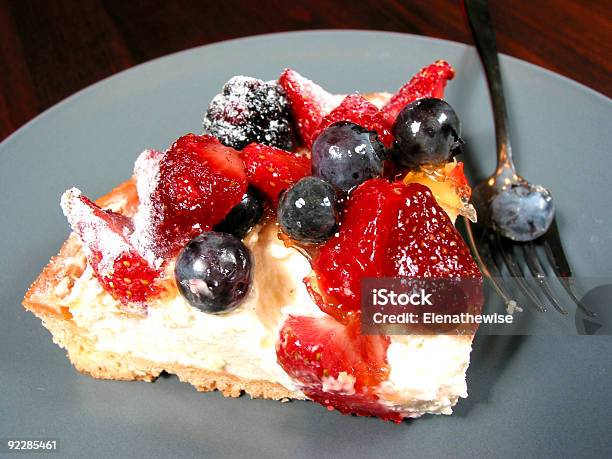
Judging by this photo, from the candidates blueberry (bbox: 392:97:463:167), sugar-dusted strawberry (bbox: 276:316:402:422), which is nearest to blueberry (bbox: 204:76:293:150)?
blueberry (bbox: 392:97:463:167)

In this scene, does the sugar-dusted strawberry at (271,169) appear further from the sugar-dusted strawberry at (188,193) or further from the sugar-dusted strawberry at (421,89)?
the sugar-dusted strawberry at (421,89)

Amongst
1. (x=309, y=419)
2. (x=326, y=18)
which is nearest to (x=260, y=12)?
(x=326, y=18)

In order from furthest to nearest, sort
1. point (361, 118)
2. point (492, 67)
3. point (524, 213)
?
1. point (492, 67)
2. point (524, 213)
3. point (361, 118)

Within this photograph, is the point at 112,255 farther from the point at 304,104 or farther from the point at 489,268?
the point at 489,268

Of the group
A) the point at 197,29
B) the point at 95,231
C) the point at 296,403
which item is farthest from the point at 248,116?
the point at 197,29

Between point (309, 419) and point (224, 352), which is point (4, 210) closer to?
point (224, 352)

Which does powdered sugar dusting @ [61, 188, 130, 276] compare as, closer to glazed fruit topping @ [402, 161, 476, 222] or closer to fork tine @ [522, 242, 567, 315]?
glazed fruit topping @ [402, 161, 476, 222]
